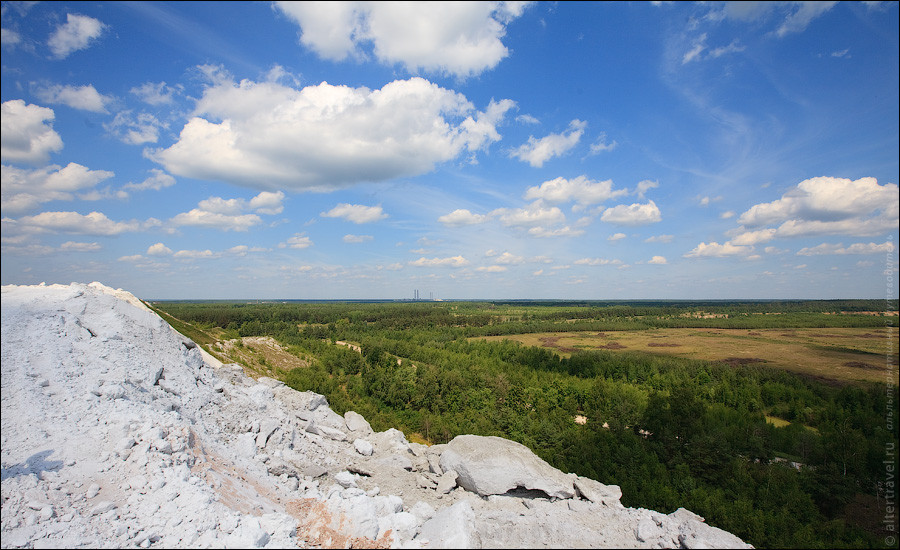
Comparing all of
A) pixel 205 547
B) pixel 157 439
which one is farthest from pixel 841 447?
pixel 157 439

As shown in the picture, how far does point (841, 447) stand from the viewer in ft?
73.5

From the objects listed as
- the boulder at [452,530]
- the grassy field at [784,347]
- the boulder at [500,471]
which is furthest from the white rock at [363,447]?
the grassy field at [784,347]

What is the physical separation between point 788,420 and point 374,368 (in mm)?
47070

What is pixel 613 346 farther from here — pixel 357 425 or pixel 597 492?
pixel 357 425

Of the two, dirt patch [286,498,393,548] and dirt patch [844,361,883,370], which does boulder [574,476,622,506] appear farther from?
dirt patch [844,361,883,370]

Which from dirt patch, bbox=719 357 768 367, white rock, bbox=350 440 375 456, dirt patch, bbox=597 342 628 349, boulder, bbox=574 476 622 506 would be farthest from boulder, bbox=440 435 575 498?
dirt patch, bbox=597 342 628 349

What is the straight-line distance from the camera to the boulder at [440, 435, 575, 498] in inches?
615

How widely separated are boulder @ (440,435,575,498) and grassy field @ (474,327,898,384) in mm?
18777

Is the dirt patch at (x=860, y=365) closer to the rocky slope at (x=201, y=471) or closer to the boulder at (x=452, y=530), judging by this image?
the rocky slope at (x=201, y=471)

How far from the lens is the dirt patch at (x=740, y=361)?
44.1 metres

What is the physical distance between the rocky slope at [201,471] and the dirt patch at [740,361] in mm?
41612

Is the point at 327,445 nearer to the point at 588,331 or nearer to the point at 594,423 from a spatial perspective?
the point at 594,423

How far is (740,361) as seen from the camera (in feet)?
156

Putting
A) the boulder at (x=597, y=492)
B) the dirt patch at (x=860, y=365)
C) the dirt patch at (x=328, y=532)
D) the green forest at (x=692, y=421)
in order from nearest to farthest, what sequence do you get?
the dirt patch at (x=328, y=532) < the boulder at (x=597, y=492) < the green forest at (x=692, y=421) < the dirt patch at (x=860, y=365)
